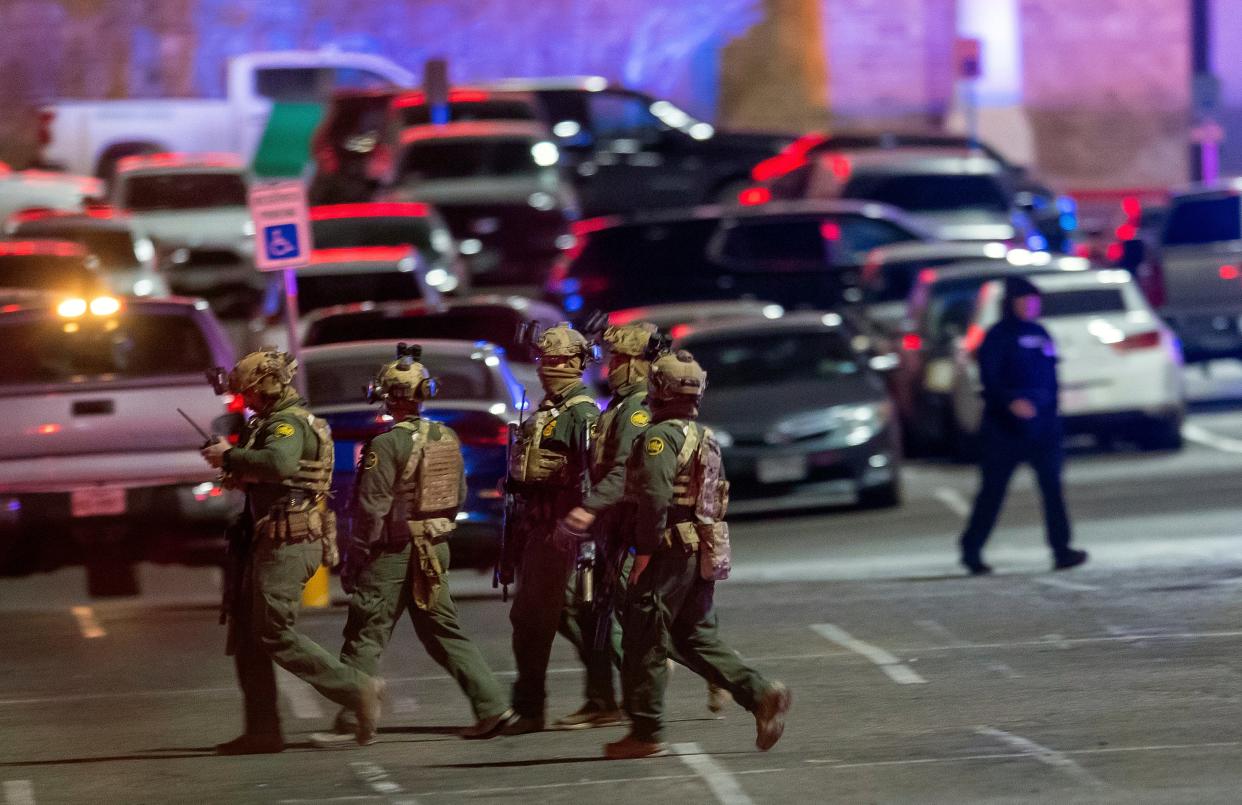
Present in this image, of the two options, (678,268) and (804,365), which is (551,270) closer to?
(678,268)

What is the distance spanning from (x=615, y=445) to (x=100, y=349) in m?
6.28

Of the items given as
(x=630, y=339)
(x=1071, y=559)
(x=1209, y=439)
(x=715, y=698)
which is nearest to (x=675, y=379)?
(x=630, y=339)

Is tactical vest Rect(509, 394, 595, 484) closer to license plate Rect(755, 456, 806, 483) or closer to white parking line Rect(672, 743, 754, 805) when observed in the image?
white parking line Rect(672, 743, 754, 805)

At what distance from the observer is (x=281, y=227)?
15.7 metres

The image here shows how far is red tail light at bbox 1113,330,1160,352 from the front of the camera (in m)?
19.7

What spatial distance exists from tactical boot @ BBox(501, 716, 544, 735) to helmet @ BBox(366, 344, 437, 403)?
1301 millimetres

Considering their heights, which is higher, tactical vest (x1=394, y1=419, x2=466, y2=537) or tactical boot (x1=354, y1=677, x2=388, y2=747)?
tactical vest (x1=394, y1=419, x2=466, y2=537)

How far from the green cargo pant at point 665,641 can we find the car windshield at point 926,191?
17724mm

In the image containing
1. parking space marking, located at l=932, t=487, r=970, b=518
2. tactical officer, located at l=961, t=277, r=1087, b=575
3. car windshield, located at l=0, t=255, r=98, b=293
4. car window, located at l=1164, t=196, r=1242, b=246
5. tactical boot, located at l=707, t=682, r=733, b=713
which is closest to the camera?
tactical boot, located at l=707, t=682, r=733, b=713

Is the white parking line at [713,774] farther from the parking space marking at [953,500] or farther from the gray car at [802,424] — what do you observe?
the parking space marking at [953,500]

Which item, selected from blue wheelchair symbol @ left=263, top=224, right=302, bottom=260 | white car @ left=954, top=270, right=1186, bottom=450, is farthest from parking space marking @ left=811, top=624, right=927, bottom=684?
white car @ left=954, top=270, right=1186, bottom=450

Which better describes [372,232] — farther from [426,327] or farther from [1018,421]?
[1018,421]

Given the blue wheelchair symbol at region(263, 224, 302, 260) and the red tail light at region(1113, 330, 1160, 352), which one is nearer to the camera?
the blue wheelchair symbol at region(263, 224, 302, 260)

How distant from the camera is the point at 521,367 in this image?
57.1 ft
